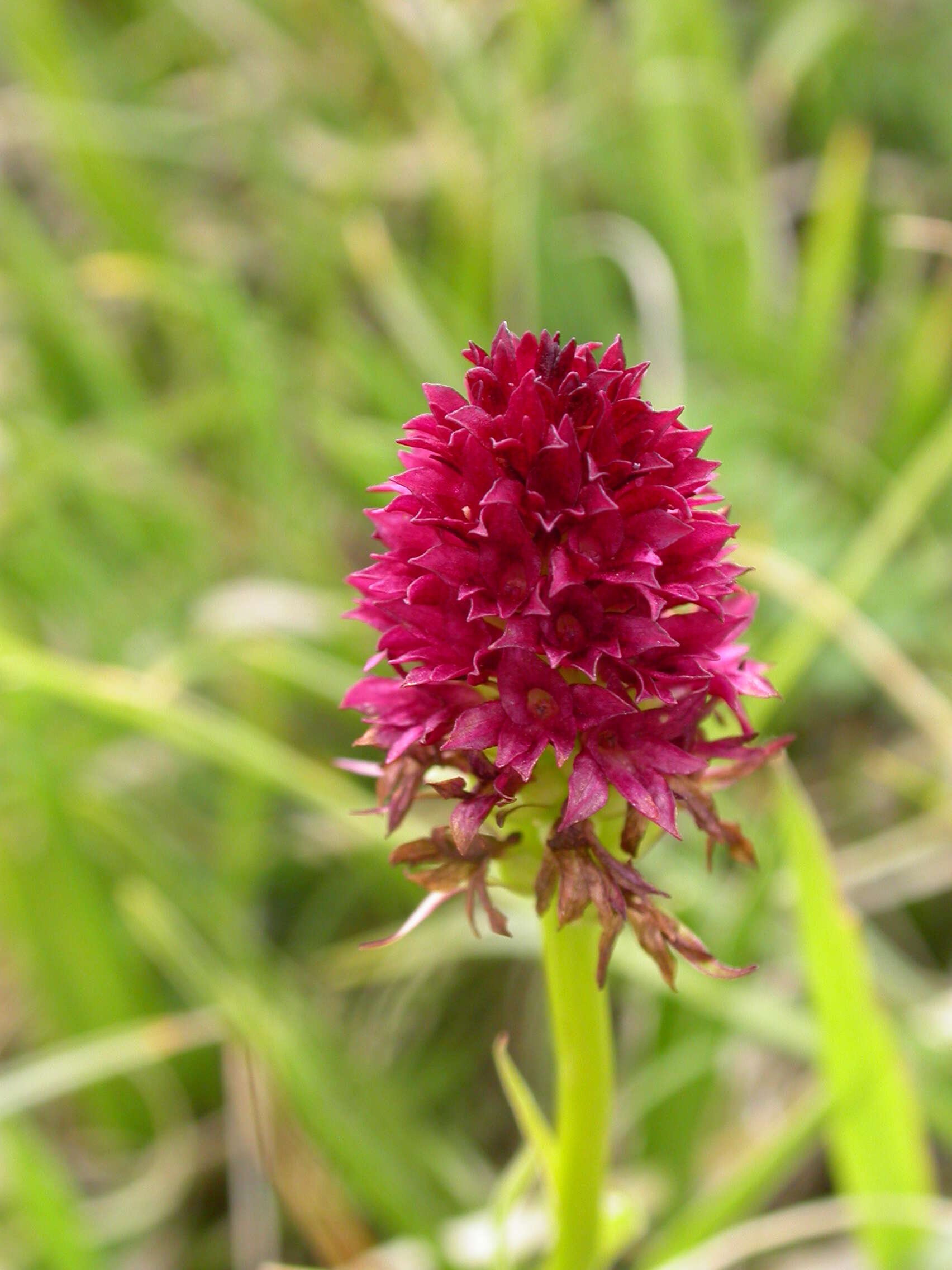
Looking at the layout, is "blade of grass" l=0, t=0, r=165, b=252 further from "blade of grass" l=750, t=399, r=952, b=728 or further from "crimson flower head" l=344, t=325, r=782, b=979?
"crimson flower head" l=344, t=325, r=782, b=979

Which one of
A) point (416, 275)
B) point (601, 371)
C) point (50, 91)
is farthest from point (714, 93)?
point (601, 371)

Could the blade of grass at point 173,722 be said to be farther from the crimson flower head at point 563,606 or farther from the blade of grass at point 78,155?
the blade of grass at point 78,155

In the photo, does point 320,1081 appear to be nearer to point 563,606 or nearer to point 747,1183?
point 747,1183

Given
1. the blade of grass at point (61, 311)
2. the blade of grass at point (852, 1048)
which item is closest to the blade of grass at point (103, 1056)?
the blade of grass at point (852, 1048)

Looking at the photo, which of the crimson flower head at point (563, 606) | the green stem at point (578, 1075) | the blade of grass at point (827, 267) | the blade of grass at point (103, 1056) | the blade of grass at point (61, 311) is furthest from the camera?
the blade of grass at point (61, 311)

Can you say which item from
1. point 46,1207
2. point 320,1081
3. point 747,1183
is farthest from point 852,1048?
point 46,1207

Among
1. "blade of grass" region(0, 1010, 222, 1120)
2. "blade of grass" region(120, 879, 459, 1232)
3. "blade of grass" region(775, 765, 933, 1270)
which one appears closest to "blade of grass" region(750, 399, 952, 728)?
"blade of grass" region(775, 765, 933, 1270)
